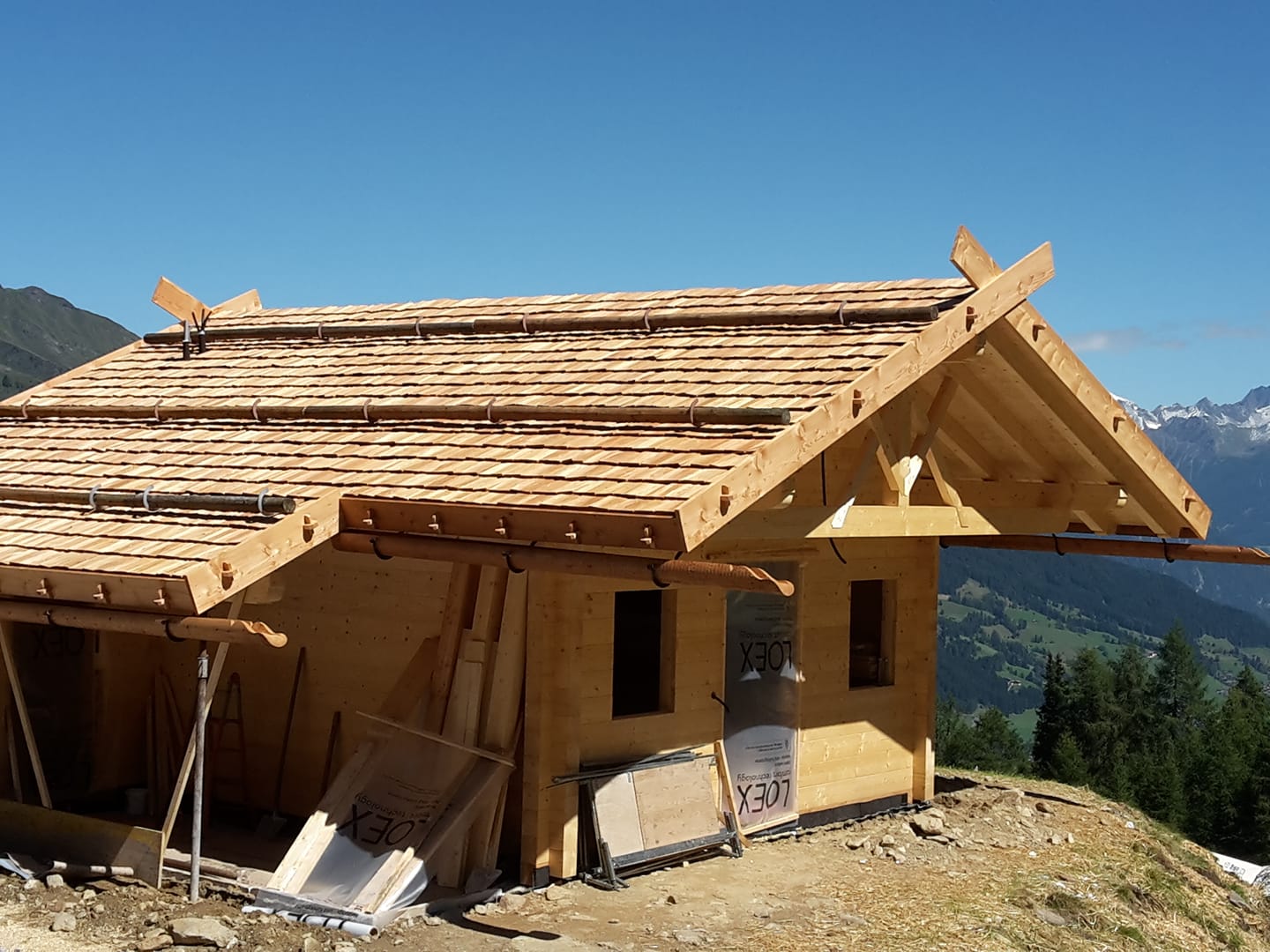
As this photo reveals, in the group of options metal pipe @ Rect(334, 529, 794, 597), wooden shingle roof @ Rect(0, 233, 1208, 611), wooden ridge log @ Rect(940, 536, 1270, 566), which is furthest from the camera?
wooden ridge log @ Rect(940, 536, 1270, 566)

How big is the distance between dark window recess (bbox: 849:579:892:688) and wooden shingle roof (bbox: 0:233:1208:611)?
320cm

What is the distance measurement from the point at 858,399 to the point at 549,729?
10.6ft

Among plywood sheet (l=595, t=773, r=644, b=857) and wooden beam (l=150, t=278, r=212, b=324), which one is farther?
wooden beam (l=150, t=278, r=212, b=324)

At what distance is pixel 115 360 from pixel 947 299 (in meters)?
9.01

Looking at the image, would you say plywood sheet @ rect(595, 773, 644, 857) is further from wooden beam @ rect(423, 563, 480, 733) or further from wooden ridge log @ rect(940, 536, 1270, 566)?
wooden ridge log @ rect(940, 536, 1270, 566)

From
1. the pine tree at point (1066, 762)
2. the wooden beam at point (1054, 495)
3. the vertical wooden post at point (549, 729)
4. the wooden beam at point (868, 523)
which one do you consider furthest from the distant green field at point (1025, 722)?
the vertical wooden post at point (549, 729)

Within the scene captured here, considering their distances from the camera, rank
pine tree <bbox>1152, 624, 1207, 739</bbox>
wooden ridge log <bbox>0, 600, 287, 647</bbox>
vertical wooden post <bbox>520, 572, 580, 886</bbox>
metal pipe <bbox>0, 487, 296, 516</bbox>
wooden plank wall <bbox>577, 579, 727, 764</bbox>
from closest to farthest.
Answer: wooden ridge log <bbox>0, 600, 287, 647</bbox> → metal pipe <bbox>0, 487, 296, 516</bbox> → vertical wooden post <bbox>520, 572, 580, 886</bbox> → wooden plank wall <bbox>577, 579, 727, 764</bbox> → pine tree <bbox>1152, 624, 1207, 739</bbox>

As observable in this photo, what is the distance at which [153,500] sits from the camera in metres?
10.1

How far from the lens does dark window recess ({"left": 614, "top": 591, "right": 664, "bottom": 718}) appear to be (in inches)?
475

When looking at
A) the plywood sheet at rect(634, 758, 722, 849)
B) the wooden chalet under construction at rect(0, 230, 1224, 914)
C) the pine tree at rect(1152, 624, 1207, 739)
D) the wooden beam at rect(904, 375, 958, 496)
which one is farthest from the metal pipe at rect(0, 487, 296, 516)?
the pine tree at rect(1152, 624, 1207, 739)

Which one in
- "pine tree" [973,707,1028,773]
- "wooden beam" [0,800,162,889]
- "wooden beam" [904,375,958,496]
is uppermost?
"wooden beam" [904,375,958,496]

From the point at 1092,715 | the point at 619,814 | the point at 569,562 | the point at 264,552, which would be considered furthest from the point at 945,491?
the point at 1092,715

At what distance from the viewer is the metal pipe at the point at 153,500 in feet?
31.1

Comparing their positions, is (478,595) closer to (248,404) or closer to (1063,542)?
(248,404)
